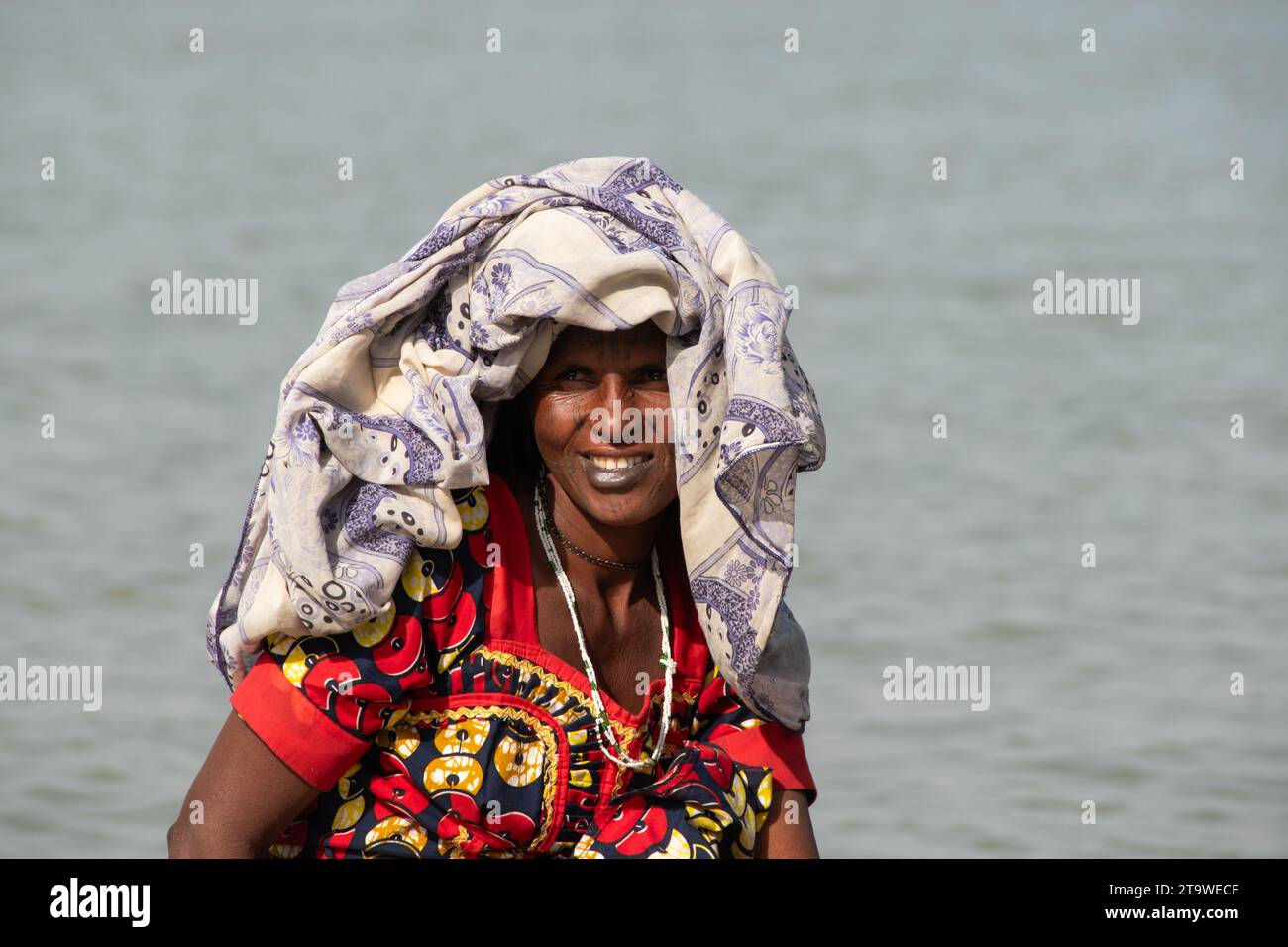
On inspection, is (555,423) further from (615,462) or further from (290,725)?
(290,725)

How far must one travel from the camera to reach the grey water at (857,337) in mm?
5332

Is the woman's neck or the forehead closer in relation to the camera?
the forehead

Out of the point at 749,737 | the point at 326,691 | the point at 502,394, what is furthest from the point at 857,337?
the point at 326,691

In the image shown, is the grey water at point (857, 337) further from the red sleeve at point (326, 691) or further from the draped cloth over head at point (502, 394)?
the red sleeve at point (326, 691)

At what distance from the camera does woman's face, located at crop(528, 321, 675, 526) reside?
262cm

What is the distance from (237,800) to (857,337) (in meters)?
6.81

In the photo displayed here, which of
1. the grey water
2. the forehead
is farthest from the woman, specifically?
the grey water

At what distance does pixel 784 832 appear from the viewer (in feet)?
Answer: 9.32

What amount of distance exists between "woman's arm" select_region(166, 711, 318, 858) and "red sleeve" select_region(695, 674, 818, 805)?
0.71m

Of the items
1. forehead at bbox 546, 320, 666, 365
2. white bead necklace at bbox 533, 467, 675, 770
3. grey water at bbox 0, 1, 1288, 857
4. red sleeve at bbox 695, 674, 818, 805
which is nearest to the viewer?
forehead at bbox 546, 320, 666, 365

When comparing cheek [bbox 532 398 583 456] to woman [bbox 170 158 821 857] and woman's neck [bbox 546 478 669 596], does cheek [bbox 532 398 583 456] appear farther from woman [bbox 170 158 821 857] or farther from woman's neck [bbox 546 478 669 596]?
woman's neck [bbox 546 478 669 596]

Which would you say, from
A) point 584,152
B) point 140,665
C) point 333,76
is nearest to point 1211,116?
point 584,152

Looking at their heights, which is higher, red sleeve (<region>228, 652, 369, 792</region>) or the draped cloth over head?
the draped cloth over head

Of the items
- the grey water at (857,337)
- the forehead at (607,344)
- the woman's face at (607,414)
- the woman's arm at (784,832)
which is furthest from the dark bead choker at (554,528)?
the grey water at (857,337)
